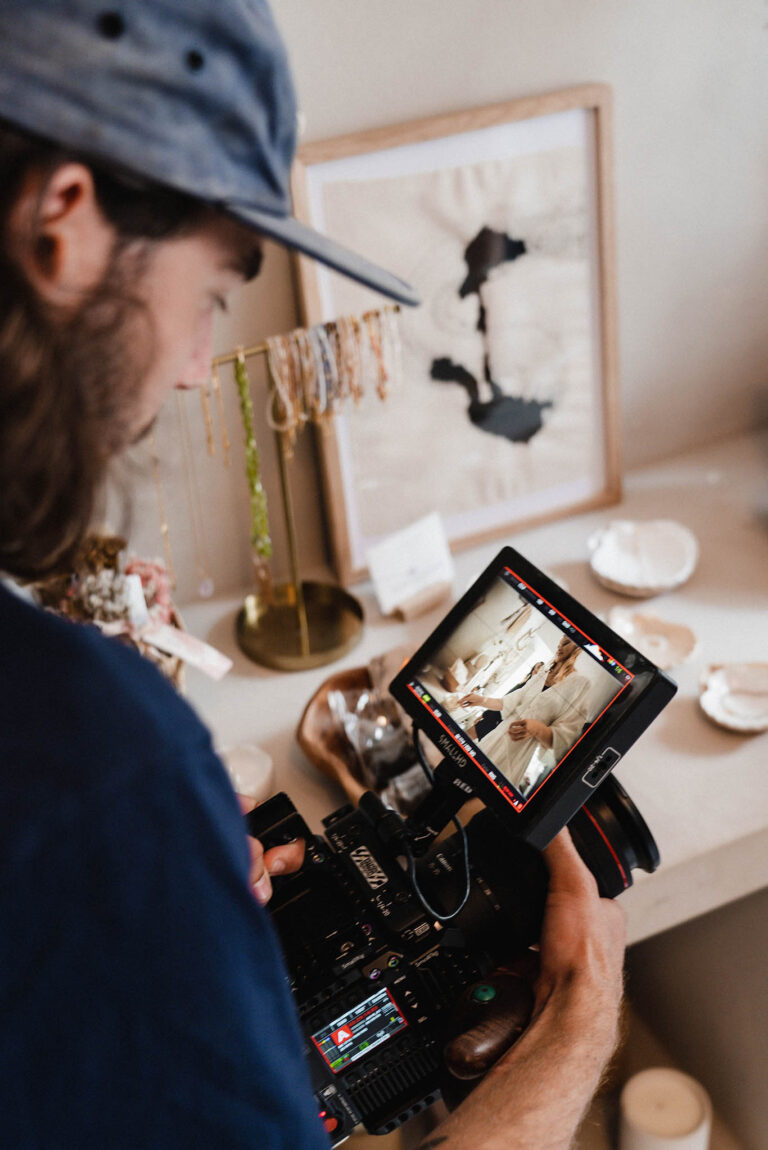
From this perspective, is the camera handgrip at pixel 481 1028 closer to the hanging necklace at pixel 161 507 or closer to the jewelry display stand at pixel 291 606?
the jewelry display stand at pixel 291 606

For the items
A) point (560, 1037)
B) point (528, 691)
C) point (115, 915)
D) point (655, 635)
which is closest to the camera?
point (115, 915)

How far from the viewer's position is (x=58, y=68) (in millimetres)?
417

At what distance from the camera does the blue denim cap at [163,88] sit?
415 millimetres

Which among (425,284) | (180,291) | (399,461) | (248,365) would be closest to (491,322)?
(425,284)

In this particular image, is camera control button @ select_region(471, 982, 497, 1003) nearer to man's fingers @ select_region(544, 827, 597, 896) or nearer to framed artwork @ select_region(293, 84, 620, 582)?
man's fingers @ select_region(544, 827, 597, 896)

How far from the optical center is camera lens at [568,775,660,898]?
831 millimetres

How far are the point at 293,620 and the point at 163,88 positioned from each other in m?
0.94

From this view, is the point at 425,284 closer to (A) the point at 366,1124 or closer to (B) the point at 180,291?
(B) the point at 180,291

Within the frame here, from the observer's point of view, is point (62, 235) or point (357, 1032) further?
point (357, 1032)

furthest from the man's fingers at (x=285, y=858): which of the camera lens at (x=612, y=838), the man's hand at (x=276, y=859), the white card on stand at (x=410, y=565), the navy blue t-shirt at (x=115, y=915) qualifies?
the white card on stand at (x=410, y=565)

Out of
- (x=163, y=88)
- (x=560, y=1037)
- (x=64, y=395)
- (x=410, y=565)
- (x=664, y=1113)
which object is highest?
(x=163, y=88)

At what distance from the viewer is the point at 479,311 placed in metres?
1.32

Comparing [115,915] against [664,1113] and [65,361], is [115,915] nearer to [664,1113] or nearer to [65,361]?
[65,361]

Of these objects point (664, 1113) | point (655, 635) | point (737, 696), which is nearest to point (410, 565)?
point (655, 635)
